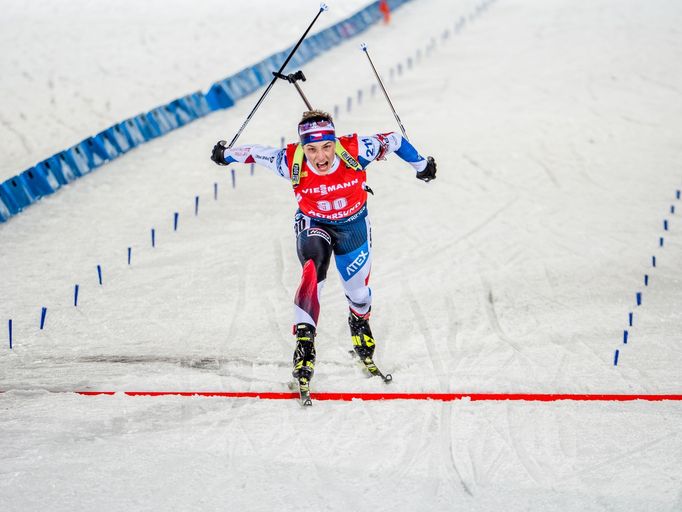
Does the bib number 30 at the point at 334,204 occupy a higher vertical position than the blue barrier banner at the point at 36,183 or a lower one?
lower

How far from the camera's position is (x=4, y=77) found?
1861 cm

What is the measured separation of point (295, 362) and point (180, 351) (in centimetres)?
153

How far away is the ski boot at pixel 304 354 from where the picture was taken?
6.20 meters

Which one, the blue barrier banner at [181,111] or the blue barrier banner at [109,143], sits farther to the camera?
the blue barrier banner at [181,111]

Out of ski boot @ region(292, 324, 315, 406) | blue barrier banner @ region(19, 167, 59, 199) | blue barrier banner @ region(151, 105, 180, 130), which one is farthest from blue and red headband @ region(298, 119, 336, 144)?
blue barrier banner @ region(151, 105, 180, 130)

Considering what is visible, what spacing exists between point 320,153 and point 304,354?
160 cm

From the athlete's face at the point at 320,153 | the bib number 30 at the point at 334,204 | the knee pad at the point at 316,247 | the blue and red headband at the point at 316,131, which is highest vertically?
the blue and red headband at the point at 316,131

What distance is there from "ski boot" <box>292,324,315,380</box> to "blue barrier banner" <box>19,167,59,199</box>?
6799 millimetres

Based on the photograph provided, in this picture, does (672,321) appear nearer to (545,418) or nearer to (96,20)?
(545,418)

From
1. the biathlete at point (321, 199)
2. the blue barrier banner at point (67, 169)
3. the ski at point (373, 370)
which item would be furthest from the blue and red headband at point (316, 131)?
the blue barrier banner at point (67, 169)

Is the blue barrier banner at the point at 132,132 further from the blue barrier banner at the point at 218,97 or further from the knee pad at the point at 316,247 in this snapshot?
the knee pad at the point at 316,247

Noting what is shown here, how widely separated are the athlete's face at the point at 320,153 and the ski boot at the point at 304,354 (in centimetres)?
128

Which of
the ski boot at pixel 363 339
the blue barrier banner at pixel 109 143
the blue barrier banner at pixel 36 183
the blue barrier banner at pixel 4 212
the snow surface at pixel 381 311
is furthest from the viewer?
the blue barrier banner at pixel 109 143

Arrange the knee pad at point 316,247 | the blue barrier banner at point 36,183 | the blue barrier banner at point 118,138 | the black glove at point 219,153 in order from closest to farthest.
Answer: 1. the knee pad at point 316,247
2. the black glove at point 219,153
3. the blue barrier banner at point 36,183
4. the blue barrier banner at point 118,138
